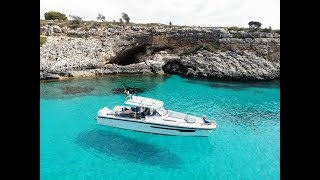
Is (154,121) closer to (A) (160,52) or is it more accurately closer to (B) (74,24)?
(A) (160,52)

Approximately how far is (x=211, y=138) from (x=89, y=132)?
7.97 metres

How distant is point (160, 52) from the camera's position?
151 ft

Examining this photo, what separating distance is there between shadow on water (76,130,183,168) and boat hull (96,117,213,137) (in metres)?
0.70

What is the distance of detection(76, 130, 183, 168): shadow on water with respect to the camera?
15352 mm

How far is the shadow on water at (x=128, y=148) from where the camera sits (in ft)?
50.4

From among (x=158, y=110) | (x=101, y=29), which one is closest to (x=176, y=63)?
(x=101, y=29)

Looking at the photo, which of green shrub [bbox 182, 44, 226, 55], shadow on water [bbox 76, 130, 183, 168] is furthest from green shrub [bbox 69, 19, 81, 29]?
shadow on water [bbox 76, 130, 183, 168]

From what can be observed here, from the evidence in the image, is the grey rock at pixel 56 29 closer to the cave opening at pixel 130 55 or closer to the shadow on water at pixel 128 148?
the cave opening at pixel 130 55

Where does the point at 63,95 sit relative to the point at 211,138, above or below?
above

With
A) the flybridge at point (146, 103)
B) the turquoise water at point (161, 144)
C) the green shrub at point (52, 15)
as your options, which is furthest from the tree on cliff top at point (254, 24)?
the green shrub at point (52, 15)

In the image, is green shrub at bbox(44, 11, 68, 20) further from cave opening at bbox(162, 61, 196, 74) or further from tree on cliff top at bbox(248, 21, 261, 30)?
tree on cliff top at bbox(248, 21, 261, 30)

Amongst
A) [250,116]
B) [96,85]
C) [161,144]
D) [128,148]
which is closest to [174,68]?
[96,85]

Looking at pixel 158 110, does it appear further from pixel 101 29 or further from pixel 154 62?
pixel 101 29
